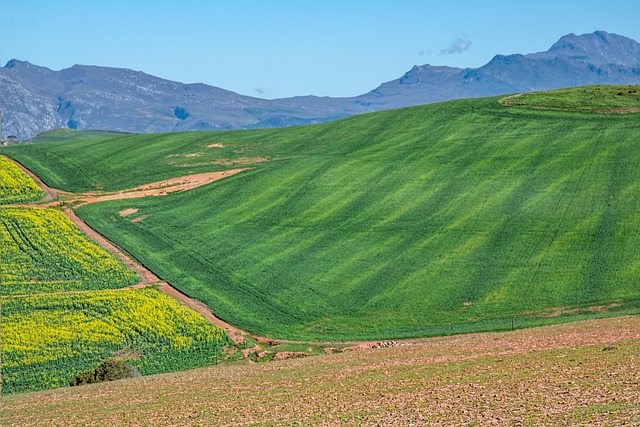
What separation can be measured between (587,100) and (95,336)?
294ft

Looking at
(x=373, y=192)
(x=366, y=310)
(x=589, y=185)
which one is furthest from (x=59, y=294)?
(x=589, y=185)

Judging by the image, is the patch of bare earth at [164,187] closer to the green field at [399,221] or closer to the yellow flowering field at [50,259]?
the green field at [399,221]

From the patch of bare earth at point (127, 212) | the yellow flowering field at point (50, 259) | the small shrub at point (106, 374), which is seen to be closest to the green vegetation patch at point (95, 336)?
the yellow flowering field at point (50, 259)

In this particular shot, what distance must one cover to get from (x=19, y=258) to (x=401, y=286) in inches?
1545

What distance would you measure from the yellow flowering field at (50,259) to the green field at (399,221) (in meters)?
Result: 3.92

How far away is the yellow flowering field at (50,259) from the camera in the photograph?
77.3m

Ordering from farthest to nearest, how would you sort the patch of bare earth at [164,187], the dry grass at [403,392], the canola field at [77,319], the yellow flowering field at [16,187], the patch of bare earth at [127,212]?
1. the patch of bare earth at [164,187]
2. the yellow flowering field at [16,187]
3. the patch of bare earth at [127,212]
4. the canola field at [77,319]
5. the dry grass at [403,392]

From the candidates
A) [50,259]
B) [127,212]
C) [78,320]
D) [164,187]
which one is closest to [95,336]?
[78,320]

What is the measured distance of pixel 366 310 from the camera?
7031cm

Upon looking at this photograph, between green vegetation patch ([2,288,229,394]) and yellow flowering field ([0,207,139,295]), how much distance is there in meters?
3.41

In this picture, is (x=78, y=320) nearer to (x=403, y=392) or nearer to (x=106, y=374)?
(x=106, y=374)

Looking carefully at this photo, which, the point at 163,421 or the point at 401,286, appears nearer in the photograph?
the point at 163,421

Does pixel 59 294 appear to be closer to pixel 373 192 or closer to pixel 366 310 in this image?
pixel 366 310

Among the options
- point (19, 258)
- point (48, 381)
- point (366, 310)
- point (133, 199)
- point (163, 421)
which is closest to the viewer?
point (163, 421)
